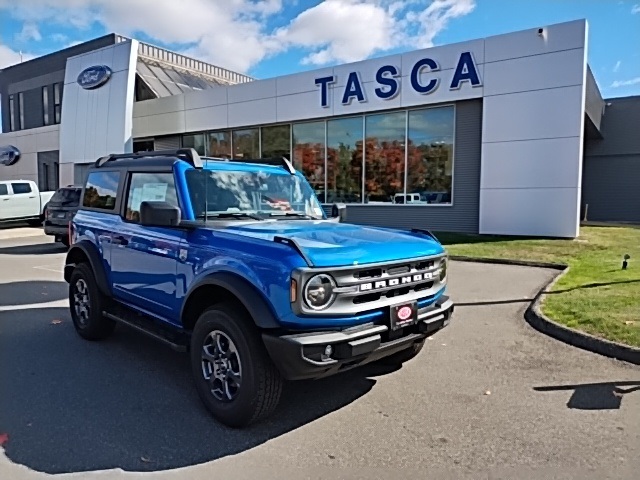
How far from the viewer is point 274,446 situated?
328cm

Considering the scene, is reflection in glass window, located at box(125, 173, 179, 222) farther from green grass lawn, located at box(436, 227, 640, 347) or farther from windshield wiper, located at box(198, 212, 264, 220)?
green grass lawn, located at box(436, 227, 640, 347)

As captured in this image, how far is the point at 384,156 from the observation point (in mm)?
17031

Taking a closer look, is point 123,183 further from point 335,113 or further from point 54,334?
point 335,113

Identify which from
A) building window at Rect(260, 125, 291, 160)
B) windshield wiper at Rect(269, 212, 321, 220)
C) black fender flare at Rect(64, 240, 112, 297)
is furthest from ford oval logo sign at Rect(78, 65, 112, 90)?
windshield wiper at Rect(269, 212, 321, 220)

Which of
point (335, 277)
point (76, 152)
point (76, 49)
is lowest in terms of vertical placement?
point (335, 277)

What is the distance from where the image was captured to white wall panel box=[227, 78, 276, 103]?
62.0 feet

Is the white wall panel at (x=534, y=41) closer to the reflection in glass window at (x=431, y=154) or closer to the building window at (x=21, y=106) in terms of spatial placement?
the reflection in glass window at (x=431, y=154)

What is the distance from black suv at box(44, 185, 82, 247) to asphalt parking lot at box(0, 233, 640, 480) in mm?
8521

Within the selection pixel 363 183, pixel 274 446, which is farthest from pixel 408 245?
pixel 363 183

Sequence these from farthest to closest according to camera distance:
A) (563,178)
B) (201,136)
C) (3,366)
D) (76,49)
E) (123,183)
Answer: (76,49) → (201,136) → (563,178) → (123,183) → (3,366)

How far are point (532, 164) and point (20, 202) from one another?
64.9 ft

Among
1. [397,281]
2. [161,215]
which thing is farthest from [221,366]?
[397,281]

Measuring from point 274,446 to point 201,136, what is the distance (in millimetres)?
20243

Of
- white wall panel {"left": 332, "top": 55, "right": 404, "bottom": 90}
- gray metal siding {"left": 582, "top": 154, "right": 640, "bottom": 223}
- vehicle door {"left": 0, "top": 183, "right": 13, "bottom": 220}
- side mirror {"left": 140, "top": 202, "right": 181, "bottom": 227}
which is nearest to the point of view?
side mirror {"left": 140, "top": 202, "right": 181, "bottom": 227}
